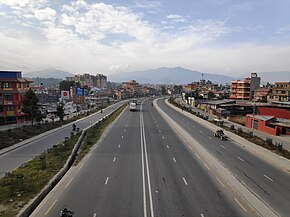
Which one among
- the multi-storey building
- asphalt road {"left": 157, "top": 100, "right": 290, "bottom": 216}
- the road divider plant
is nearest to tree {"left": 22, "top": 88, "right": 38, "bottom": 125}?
the road divider plant

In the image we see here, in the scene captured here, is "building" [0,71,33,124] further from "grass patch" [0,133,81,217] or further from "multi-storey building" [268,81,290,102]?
"multi-storey building" [268,81,290,102]

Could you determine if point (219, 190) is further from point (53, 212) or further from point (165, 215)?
point (53, 212)

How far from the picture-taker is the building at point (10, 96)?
5659 cm

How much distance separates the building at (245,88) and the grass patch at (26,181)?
108 meters

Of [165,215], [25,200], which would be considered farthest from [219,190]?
[25,200]

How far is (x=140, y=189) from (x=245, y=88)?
112 metres

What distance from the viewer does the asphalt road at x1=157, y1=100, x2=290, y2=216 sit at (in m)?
17.5

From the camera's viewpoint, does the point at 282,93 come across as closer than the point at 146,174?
No

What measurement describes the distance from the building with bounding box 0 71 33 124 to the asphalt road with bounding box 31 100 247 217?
36841 millimetres

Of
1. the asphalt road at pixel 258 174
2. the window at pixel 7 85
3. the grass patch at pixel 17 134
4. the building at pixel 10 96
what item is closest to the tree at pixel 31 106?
the grass patch at pixel 17 134

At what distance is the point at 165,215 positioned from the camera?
15016mm

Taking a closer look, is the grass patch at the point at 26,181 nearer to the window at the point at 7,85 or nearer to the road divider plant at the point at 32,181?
the road divider plant at the point at 32,181

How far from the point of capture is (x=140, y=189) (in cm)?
1897

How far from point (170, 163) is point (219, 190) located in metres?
7.64
